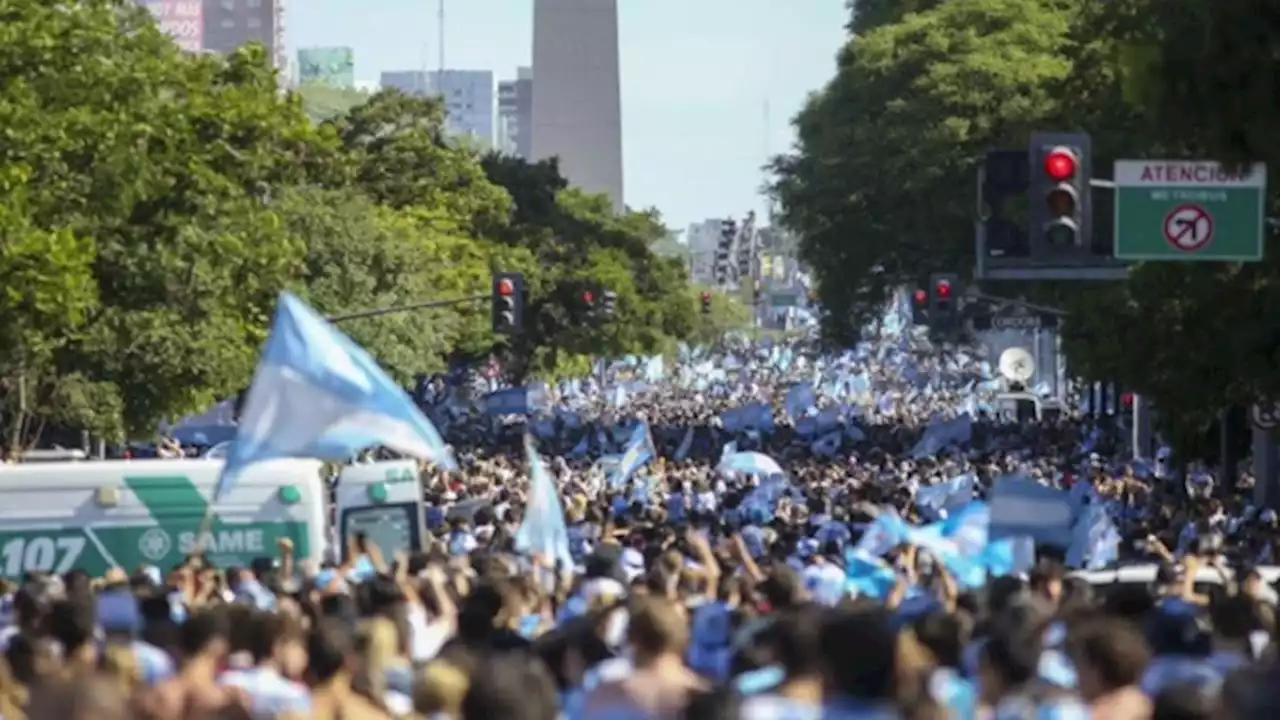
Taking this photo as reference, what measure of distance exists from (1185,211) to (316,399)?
433 inches

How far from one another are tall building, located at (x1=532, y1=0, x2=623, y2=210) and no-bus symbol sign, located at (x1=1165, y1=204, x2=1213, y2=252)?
352ft

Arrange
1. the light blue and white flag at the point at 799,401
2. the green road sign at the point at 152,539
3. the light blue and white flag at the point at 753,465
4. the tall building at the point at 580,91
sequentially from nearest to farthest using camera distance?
1. the green road sign at the point at 152,539
2. the light blue and white flag at the point at 753,465
3. the light blue and white flag at the point at 799,401
4. the tall building at the point at 580,91

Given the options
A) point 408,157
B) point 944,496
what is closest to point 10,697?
point 944,496

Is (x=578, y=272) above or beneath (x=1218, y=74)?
beneath

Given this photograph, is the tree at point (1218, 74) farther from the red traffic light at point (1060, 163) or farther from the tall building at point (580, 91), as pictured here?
the tall building at point (580, 91)

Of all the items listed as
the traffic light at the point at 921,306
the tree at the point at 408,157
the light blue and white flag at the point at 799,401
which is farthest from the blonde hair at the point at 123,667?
the tree at the point at 408,157

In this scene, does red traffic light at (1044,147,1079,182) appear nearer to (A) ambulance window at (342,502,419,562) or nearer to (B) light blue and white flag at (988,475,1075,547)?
(B) light blue and white flag at (988,475,1075,547)

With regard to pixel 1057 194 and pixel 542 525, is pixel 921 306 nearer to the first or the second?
pixel 1057 194

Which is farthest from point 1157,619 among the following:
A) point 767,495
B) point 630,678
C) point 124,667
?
point 767,495

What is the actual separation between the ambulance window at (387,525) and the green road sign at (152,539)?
1.73m

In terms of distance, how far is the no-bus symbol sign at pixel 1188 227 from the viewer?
80.5ft

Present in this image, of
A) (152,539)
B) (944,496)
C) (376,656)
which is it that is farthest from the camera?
(944,496)

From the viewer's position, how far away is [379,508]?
2289cm

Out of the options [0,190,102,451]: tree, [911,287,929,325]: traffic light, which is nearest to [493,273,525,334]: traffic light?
[0,190,102,451]: tree
